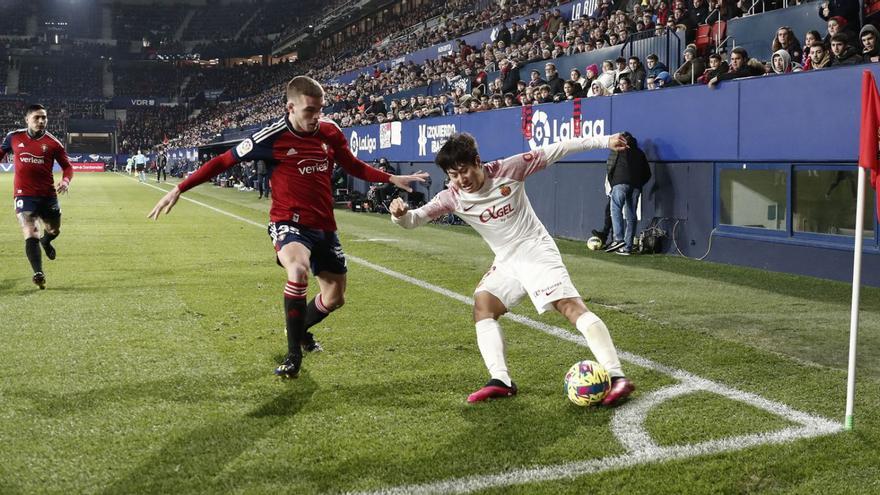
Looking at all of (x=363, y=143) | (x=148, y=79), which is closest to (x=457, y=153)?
(x=363, y=143)

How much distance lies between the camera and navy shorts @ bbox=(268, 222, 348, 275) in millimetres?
6098

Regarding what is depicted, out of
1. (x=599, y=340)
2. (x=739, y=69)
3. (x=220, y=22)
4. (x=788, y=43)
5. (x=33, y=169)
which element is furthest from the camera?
(x=220, y=22)

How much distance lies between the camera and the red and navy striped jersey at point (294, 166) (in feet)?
19.9

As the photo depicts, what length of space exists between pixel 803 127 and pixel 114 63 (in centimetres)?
9656

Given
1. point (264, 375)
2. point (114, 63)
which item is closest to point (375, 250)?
point (264, 375)

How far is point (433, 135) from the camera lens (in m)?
23.4

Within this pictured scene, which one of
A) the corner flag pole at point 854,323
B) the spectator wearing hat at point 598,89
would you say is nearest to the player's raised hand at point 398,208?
the corner flag pole at point 854,323

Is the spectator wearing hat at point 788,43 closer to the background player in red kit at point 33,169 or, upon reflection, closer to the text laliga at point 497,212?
the text laliga at point 497,212

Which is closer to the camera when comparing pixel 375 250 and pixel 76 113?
pixel 375 250

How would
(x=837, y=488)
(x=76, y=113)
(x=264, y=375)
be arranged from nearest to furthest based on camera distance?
(x=837, y=488)
(x=264, y=375)
(x=76, y=113)

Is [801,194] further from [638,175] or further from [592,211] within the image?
[592,211]

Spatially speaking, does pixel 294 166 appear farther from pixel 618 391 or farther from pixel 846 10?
pixel 846 10

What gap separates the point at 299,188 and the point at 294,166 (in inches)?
6.7

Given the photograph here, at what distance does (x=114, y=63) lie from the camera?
95.6 m
